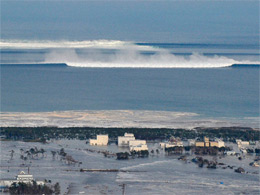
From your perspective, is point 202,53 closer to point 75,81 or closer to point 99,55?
point 99,55

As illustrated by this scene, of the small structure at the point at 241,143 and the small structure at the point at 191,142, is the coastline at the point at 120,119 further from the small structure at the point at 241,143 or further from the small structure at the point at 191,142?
the small structure at the point at 191,142

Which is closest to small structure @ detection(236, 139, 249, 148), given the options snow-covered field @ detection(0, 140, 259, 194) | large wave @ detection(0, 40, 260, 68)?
snow-covered field @ detection(0, 140, 259, 194)

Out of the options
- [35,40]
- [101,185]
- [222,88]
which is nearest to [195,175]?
[101,185]

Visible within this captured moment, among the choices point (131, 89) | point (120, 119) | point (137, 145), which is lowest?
point (137, 145)

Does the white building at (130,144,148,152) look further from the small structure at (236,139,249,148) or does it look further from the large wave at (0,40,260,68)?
the large wave at (0,40,260,68)

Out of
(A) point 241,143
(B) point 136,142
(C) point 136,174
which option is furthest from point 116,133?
(C) point 136,174

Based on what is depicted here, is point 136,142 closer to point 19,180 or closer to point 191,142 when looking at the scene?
point 191,142
